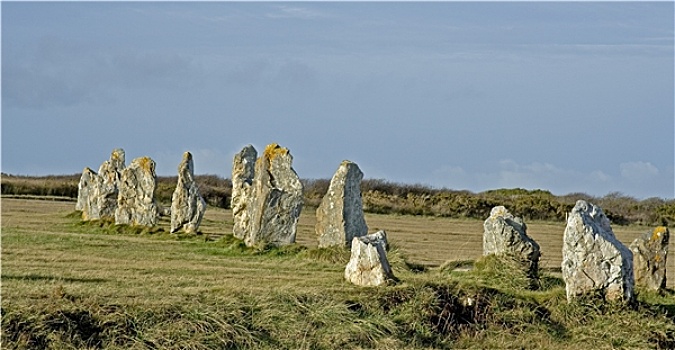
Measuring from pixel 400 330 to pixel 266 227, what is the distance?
7677 millimetres

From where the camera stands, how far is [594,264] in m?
14.9

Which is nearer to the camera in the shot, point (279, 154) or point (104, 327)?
point (104, 327)

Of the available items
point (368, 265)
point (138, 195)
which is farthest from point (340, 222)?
point (138, 195)

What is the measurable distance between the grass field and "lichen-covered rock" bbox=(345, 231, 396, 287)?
0.33 meters

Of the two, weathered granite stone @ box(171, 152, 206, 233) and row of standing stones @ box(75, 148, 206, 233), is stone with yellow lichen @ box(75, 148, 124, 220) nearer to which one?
row of standing stones @ box(75, 148, 206, 233)

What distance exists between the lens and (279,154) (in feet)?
71.3

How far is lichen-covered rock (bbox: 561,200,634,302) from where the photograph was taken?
14766 millimetres

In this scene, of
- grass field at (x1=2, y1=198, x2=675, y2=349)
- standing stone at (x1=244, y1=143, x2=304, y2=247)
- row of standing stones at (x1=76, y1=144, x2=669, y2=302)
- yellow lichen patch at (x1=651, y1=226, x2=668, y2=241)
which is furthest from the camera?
standing stone at (x1=244, y1=143, x2=304, y2=247)

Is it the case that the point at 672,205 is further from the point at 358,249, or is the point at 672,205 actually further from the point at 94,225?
the point at 358,249

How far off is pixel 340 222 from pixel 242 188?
17.1 ft

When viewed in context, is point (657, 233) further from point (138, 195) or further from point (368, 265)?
point (138, 195)

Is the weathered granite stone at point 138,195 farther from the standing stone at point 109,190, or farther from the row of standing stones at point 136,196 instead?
the standing stone at point 109,190

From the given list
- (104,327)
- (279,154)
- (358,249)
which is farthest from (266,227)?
(104,327)

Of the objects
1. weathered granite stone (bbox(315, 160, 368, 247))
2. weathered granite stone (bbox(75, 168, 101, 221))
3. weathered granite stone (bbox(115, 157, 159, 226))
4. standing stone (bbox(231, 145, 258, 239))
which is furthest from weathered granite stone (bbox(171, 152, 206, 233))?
weathered granite stone (bbox(315, 160, 368, 247))
